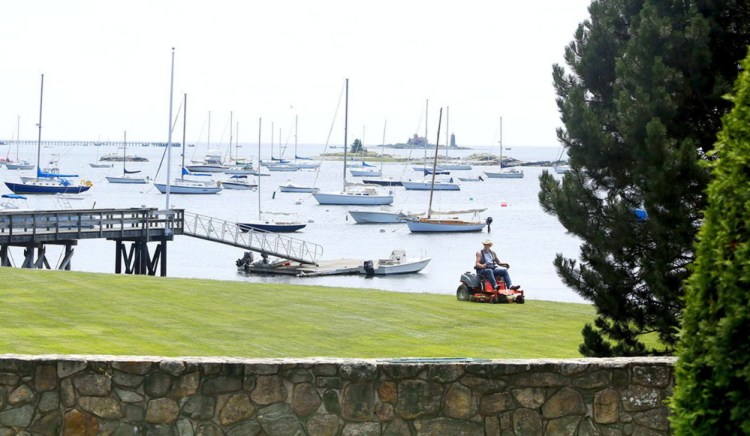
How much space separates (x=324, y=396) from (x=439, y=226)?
79989 millimetres

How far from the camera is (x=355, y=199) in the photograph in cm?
11688

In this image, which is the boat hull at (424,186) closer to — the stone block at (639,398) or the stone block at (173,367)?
Result: the stone block at (639,398)

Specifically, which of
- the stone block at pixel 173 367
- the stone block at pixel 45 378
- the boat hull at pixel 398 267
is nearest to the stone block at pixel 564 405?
the stone block at pixel 173 367

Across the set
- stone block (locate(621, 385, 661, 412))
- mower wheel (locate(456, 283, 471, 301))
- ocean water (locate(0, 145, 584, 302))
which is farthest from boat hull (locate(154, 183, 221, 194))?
stone block (locate(621, 385, 661, 412))

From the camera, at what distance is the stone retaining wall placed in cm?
950

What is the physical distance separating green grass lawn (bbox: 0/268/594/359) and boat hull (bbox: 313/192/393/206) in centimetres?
8653

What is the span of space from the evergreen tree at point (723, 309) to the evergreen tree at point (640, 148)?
276 inches

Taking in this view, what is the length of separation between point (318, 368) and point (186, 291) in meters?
16.7

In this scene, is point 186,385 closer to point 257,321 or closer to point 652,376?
point 652,376

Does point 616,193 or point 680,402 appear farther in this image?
point 616,193

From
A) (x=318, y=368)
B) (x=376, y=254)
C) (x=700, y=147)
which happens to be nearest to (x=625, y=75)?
(x=700, y=147)

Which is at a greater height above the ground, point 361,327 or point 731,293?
point 731,293

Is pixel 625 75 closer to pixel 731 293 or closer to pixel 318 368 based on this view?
pixel 318 368

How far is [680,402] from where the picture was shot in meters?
5.95
